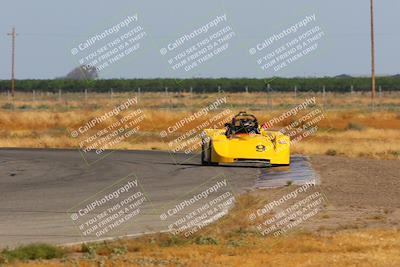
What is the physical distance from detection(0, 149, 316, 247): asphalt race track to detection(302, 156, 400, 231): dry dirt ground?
1.80m

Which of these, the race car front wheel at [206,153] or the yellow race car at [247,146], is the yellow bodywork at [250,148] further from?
the race car front wheel at [206,153]

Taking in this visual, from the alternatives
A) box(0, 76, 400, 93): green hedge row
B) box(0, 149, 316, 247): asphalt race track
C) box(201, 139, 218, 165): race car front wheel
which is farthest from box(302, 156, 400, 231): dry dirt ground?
box(0, 76, 400, 93): green hedge row

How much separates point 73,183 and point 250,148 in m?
4.69

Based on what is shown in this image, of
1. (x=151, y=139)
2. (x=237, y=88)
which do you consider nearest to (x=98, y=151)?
(x=151, y=139)

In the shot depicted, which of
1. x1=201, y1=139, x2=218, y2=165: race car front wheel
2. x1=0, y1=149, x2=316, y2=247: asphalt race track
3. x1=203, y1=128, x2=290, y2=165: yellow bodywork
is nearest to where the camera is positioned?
x1=0, y1=149, x2=316, y2=247: asphalt race track

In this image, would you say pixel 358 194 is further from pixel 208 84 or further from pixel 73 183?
pixel 208 84

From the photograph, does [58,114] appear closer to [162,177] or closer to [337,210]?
[162,177]

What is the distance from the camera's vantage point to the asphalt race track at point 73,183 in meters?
15.7

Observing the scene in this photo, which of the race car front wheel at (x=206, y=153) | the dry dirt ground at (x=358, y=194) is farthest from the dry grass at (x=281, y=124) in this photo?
the race car front wheel at (x=206, y=153)

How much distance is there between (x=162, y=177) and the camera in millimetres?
24891

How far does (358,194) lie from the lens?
20078 millimetres

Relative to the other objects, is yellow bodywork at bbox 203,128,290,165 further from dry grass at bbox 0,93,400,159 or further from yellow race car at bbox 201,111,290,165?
dry grass at bbox 0,93,400,159

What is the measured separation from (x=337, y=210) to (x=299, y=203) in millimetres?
1050

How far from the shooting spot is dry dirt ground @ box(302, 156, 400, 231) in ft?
51.8
